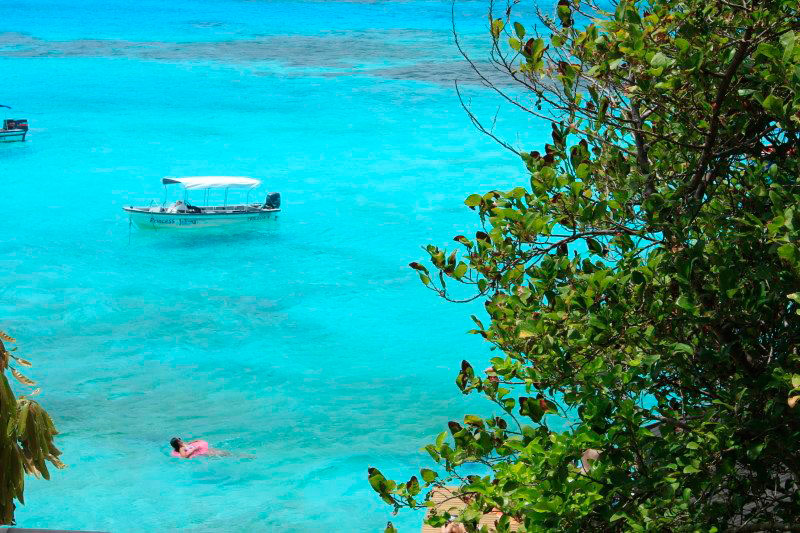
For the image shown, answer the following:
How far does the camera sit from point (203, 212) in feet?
71.9

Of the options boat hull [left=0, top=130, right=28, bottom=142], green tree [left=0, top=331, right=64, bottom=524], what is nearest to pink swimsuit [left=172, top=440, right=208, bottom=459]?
green tree [left=0, top=331, right=64, bottom=524]

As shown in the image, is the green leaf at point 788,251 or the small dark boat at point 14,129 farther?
the small dark boat at point 14,129

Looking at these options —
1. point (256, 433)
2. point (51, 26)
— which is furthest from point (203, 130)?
point (51, 26)

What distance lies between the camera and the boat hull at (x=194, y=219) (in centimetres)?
2173

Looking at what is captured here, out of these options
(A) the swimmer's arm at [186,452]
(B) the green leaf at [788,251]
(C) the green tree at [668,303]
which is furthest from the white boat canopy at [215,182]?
(B) the green leaf at [788,251]

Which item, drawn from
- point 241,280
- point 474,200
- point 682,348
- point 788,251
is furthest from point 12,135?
point 788,251

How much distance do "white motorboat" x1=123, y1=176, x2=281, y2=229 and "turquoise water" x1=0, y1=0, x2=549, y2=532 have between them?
13.6 inches

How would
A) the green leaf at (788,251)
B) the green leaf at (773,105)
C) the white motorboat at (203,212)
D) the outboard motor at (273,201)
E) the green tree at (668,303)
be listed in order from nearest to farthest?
1. the green leaf at (788,251)
2. the green leaf at (773,105)
3. the green tree at (668,303)
4. the white motorboat at (203,212)
5. the outboard motor at (273,201)

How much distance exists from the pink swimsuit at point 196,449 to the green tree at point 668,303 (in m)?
9.30

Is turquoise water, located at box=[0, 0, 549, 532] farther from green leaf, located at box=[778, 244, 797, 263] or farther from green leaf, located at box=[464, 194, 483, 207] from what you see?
green leaf, located at box=[778, 244, 797, 263]

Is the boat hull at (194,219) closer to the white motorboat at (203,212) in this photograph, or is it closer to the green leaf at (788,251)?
the white motorboat at (203,212)

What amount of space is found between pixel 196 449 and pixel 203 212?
418 inches

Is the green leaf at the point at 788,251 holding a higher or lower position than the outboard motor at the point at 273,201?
lower

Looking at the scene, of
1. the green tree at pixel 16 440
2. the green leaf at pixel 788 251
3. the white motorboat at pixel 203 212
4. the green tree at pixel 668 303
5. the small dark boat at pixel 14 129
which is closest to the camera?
the green leaf at pixel 788 251
